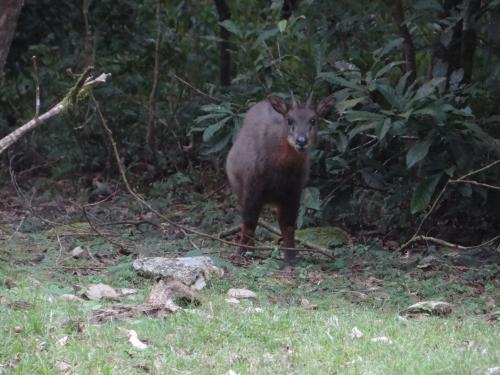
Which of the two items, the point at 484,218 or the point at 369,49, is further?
the point at 369,49

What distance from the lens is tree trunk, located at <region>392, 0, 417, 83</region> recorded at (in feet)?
31.7

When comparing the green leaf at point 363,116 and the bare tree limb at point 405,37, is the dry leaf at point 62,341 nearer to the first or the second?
the green leaf at point 363,116

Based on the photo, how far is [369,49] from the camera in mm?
10492

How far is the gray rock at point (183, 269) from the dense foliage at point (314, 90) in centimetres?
208

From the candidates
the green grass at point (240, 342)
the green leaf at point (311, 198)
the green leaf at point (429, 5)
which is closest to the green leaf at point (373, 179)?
the green leaf at point (311, 198)

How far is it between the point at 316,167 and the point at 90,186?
4.24 m

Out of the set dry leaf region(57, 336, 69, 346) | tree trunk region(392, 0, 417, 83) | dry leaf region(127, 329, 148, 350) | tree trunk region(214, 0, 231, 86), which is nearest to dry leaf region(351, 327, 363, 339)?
dry leaf region(127, 329, 148, 350)

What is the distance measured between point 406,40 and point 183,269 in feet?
13.5

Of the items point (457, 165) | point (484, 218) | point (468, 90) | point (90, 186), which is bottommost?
point (90, 186)

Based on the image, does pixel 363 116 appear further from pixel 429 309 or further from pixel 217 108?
pixel 429 309

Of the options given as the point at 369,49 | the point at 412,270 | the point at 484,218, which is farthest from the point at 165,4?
the point at 412,270

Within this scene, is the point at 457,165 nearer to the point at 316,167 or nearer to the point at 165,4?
the point at 316,167

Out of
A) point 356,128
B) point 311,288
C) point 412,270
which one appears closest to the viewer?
point 311,288

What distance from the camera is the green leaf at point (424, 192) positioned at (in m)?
8.62
